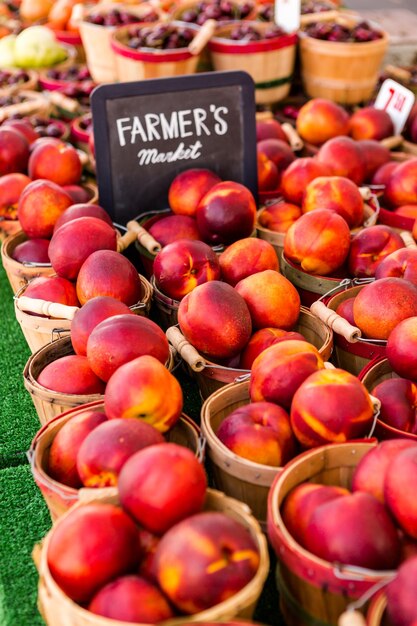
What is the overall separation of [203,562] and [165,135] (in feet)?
6.01

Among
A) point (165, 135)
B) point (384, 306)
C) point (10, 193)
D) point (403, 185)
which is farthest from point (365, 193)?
point (10, 193)

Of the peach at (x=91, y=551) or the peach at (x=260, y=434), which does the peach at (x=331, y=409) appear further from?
the peach at (x=91, y=551)

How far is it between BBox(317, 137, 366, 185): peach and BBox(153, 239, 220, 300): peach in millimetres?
889

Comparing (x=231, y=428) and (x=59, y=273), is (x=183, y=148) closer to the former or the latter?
(x=59, y=273)

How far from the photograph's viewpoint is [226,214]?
2340 millimetres

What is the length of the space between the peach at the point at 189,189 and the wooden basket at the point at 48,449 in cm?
106

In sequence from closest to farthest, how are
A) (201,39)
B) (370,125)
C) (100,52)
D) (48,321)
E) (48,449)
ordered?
1. (48,449)
2. (48,321)
3. (370,125)
4. (201,39)
5. (100,52)

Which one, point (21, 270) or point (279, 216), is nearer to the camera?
point (21, 270)

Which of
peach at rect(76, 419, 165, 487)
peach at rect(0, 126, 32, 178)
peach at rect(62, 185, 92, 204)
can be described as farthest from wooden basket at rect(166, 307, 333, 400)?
peach at rect(0, 126, 32, 178)

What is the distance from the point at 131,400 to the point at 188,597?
0.47 m

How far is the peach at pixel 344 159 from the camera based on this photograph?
2.78 meters

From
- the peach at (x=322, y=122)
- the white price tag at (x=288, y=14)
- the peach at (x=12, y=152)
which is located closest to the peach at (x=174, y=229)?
the peach at (x=12, y=152)

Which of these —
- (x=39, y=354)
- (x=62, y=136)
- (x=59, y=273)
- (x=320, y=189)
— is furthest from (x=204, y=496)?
(x=62, y=136)

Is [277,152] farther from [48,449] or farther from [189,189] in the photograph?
[48,449]
